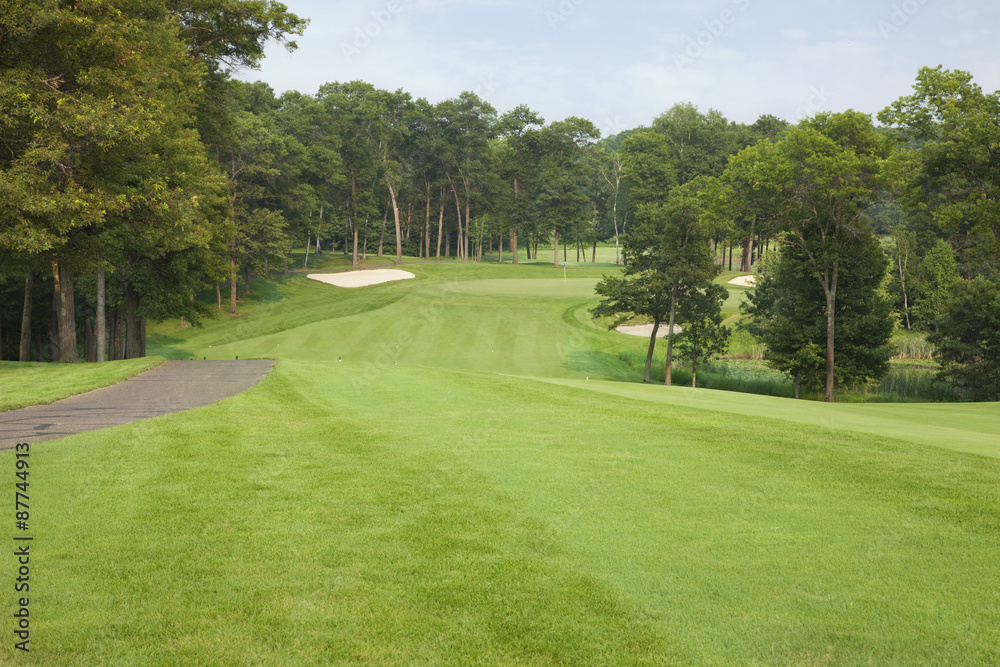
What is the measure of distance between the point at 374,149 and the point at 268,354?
47926mm

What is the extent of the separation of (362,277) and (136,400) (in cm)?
4513

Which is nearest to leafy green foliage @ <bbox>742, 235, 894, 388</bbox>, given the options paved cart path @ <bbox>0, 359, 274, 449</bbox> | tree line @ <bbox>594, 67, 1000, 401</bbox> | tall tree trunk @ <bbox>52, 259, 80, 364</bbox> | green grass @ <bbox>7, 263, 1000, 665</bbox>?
tree line @ <bbox>594, 67, 1000, 401</bbox>

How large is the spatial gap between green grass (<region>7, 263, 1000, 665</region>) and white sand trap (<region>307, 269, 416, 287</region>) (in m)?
44.8

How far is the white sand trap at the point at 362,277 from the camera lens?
5575cm

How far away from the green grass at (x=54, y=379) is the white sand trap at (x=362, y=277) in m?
34.3

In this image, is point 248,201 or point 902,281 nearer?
point 902,281

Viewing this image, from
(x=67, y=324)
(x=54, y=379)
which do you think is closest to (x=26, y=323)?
(x=67, y=324)

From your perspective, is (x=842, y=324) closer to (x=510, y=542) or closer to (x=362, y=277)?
(x=510, y=542)

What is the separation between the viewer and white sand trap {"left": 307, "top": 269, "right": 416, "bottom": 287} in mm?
55750

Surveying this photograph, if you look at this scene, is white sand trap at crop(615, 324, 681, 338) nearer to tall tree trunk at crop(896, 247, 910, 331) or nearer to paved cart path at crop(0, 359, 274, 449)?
tall tree trunk at crop(896, 247, 910, 331)

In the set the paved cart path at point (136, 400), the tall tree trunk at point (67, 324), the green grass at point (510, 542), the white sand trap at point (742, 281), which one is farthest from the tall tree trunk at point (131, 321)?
the white sand trap at point (742, 281)

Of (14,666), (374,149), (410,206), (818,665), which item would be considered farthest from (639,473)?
(410,206)

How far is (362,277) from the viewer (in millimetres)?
57781

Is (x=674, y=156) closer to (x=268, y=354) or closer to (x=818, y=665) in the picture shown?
(x=268, y=354)
